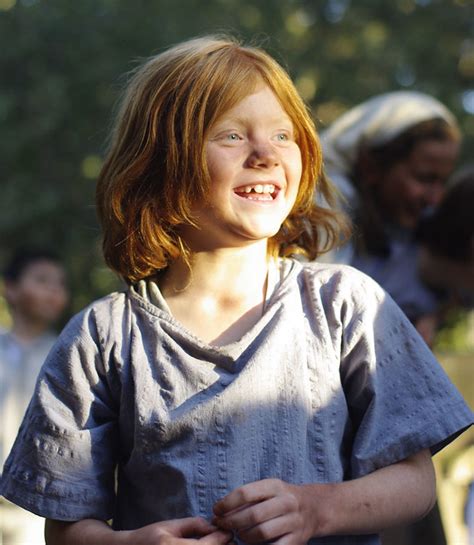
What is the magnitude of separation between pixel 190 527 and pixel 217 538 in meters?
0.06

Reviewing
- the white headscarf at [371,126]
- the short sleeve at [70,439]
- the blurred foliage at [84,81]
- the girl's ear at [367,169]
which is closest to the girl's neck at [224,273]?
the short sleeve at [70,439]

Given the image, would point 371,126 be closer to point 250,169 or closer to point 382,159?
point 382,159

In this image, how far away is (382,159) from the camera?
4.38 metres

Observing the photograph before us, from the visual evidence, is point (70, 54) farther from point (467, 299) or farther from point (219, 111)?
point (219, 111)

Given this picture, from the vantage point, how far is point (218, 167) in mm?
2389

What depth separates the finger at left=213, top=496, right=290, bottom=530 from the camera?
213 centimetres

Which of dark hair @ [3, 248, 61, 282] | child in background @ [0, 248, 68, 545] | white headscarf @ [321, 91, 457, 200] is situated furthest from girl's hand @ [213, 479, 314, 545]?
dark hair @ [3, 248, 61, 282]

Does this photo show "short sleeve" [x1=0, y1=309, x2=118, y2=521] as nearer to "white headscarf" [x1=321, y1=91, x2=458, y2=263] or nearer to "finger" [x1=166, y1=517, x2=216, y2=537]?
"finger" [x1=166, y1=517, x2=216, y2=537]

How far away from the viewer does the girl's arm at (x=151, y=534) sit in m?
2.16

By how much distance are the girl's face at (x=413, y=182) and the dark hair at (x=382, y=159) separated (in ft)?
A: 0.08

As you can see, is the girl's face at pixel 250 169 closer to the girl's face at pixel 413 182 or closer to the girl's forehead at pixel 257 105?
the girl's forehead at pixel 257 105

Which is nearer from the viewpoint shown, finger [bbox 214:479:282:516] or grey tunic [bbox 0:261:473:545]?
finger [bbox 214:479:282:516]

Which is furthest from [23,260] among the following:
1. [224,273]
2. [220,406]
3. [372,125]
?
[220,406]

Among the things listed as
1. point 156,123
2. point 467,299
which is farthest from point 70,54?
point 156,123
